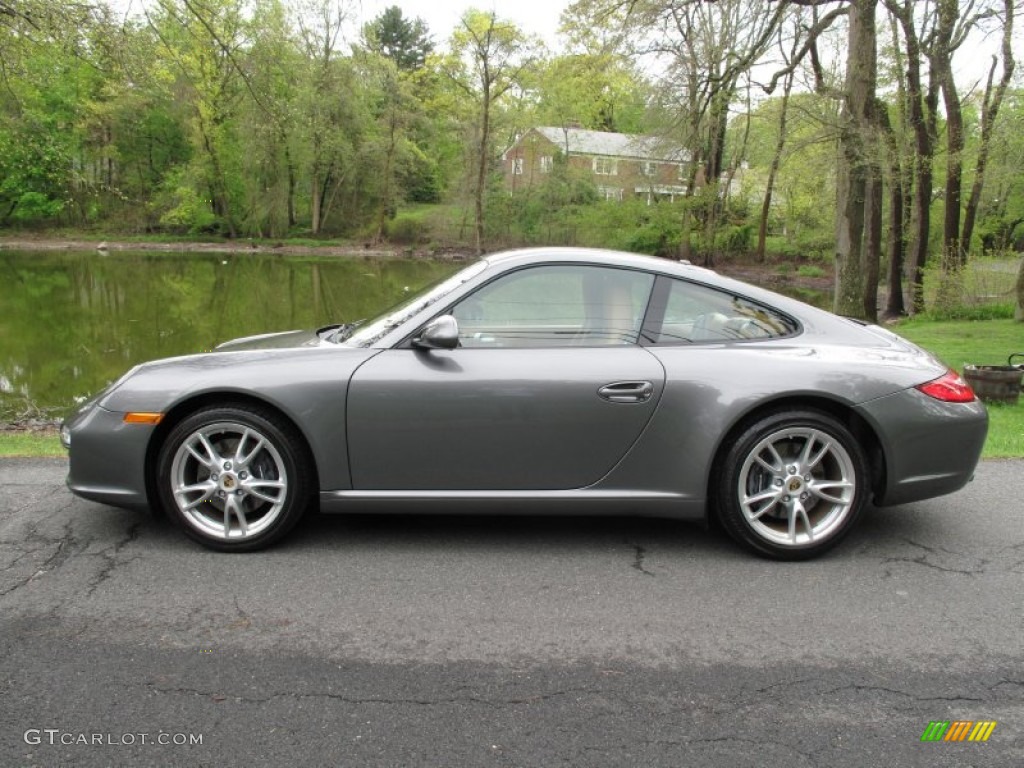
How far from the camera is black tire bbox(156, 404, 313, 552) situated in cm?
359

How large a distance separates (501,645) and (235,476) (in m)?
1.56

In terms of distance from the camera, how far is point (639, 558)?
12.0 ft

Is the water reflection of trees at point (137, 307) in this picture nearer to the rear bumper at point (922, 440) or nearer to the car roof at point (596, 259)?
the car roof at point (596, 259)

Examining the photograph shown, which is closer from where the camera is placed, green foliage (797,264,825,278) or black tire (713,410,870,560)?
black tire (713,410,870,560)

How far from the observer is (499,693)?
2549 mm

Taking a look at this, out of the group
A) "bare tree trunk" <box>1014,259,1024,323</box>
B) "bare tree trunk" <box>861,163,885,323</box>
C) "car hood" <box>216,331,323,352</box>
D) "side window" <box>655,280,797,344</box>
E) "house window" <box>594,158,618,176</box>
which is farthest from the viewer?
"house window" <box>594,158,618,176</box>

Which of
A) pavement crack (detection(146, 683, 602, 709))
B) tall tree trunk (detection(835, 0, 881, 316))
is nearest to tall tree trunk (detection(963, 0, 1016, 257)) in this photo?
tall tree trunk (detection(835, 0, 881, 316))

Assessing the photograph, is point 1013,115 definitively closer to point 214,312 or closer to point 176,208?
point 214,312

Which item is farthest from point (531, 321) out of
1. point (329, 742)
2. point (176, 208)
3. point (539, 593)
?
point (176, 208)

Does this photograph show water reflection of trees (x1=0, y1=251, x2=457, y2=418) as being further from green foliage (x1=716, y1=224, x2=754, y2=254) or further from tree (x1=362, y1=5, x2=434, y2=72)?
tree (x1=362, y1=5, x2=434, y2=72)

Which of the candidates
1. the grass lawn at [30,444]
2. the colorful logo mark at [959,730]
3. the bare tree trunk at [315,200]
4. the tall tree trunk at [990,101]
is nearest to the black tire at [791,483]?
the colorful logo mark at [959,730]

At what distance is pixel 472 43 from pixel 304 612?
51.5 m

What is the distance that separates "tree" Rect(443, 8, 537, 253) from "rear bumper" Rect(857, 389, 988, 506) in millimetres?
44227

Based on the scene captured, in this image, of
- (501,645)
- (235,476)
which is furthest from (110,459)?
(501,645)
